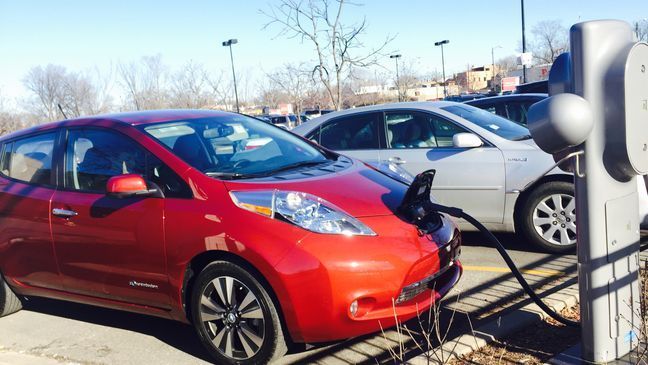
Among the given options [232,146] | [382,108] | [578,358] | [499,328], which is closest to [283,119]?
[382,108]

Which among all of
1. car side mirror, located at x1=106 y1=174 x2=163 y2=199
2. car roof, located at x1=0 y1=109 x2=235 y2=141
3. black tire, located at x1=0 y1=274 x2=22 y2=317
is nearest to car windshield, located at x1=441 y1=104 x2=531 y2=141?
car roof, located at x1=0 y1=109 x2=235 y2=141

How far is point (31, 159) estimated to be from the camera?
4641 millimetres

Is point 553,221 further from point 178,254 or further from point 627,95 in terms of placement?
point 178,254

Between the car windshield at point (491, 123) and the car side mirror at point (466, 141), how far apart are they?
30 centimetres

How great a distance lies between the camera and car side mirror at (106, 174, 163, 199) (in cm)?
365

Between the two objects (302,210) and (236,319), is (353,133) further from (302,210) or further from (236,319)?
(236,319)

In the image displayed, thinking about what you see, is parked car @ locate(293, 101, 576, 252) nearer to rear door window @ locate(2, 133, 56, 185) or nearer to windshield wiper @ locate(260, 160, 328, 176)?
windshield wiper @ locate(260, 160, 328, 176)

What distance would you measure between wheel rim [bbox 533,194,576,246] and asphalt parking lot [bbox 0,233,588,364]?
0.56 ft

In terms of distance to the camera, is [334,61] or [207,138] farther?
[334,61]

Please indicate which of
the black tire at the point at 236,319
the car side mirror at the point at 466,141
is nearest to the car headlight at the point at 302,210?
the black tire at the point at 236,319

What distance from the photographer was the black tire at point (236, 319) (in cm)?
336

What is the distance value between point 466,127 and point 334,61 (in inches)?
275

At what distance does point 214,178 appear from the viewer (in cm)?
371

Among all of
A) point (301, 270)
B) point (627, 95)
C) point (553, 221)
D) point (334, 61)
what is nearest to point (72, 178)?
point (301, 270)
